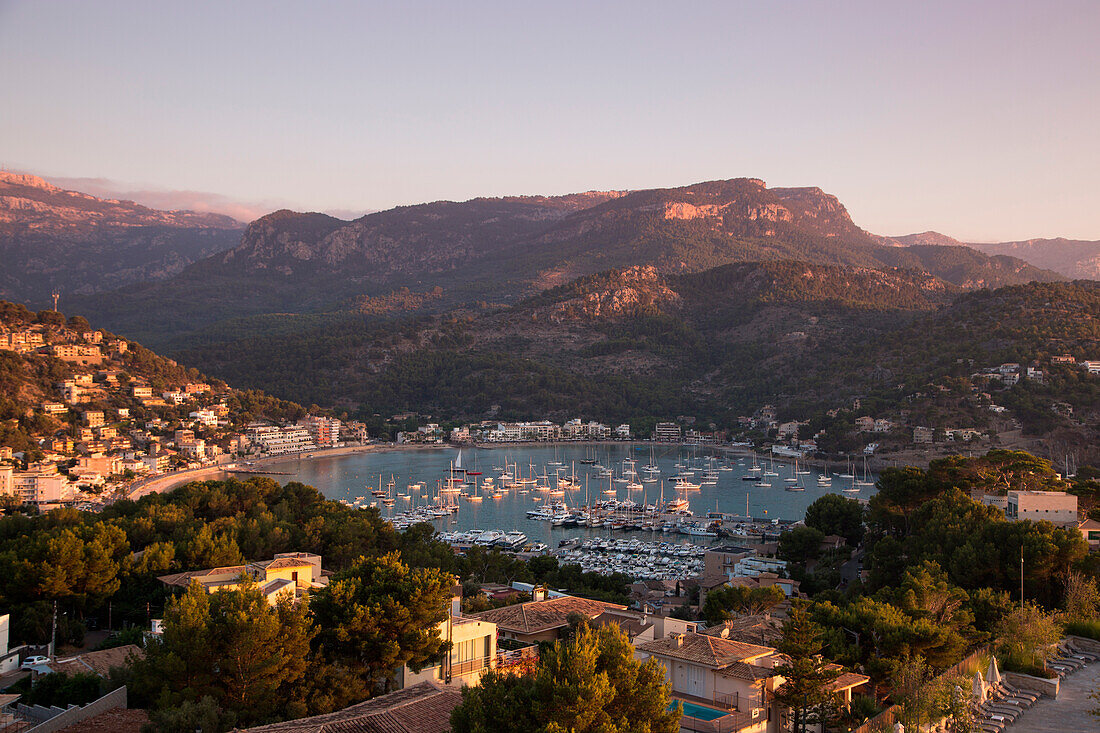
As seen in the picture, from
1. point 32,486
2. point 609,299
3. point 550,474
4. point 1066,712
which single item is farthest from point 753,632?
point 609,299

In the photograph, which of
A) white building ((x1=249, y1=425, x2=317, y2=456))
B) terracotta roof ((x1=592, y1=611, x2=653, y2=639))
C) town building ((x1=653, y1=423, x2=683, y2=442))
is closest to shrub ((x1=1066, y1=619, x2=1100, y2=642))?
terracotta roof ((x1=592, y1=611, x2=653, y2=639))

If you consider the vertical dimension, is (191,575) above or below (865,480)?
above

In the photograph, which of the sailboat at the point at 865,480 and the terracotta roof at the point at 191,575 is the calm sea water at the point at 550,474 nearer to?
the sailboat at the point at 865,480

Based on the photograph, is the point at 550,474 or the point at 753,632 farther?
the point at 550,474

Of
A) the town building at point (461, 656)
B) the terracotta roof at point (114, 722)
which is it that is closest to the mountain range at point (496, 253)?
the terracotta roof at point (114, 722)

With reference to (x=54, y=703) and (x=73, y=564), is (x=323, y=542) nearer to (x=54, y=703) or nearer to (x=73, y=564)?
(x=73, y=564)

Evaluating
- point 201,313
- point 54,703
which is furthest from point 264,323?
point 54,703

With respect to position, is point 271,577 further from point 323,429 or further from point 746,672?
point 323,429
